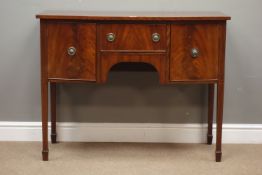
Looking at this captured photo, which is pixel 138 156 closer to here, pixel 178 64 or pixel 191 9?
pixel 178 64

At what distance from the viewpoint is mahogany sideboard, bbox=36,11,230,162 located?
2.73 m

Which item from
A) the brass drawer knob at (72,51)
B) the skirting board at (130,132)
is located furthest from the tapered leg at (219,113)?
the brass drawer knob at (72,51)

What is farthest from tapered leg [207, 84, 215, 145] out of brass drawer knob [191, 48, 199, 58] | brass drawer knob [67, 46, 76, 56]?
brass drawer knob [67, 46, 76, 56]

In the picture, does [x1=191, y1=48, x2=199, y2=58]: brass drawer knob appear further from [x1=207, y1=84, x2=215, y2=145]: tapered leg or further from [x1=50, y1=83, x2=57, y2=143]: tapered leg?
[x1=50, y1=83, x2=57, y2=143]: tapered leg

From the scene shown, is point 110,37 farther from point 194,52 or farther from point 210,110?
point 210,110

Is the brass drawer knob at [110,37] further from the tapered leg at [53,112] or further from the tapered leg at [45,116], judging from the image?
the tapered leg at [53,112]

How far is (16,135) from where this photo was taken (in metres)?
3.25

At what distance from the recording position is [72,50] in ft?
9.03

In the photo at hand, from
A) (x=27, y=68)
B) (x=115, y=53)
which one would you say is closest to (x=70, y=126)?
(x=27, y=68)

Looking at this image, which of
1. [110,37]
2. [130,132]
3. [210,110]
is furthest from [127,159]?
[110,37]

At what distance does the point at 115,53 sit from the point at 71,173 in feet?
2.09

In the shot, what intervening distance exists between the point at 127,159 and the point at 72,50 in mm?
663

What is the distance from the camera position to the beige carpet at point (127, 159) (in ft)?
9.11

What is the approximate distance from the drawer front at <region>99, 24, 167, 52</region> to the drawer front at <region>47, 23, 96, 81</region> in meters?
0.07
